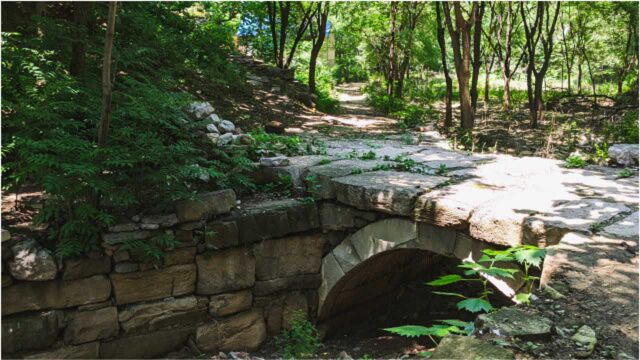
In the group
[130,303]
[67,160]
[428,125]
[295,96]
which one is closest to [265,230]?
[130,303]

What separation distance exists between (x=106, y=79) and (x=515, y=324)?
3.41m

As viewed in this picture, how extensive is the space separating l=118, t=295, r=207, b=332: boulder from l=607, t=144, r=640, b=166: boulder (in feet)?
15.6

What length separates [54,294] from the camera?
4.03m

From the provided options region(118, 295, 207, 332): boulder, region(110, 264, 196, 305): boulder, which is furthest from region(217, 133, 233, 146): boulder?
region(118, 295, 207, 332): boulder

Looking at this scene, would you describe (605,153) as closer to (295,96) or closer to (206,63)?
(206,63)

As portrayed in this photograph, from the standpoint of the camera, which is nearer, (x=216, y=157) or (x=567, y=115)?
(x=216, y=157)

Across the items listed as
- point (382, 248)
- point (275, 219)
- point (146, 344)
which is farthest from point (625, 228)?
point (146, 344)

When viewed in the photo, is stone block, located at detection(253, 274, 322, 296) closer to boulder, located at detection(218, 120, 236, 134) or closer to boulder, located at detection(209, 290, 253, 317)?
boulder, located at detection(209, 290, 253, 317)

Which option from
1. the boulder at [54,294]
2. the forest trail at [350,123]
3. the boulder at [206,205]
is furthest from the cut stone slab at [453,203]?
the forest trail at [350,123]

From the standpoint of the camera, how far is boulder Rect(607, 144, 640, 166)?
202 inches

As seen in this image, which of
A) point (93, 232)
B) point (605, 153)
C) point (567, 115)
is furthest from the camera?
point (567, 115)

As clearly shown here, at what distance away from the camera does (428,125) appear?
10922 mm

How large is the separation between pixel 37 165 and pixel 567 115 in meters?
12.2

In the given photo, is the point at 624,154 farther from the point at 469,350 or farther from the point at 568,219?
the point at 469,350
